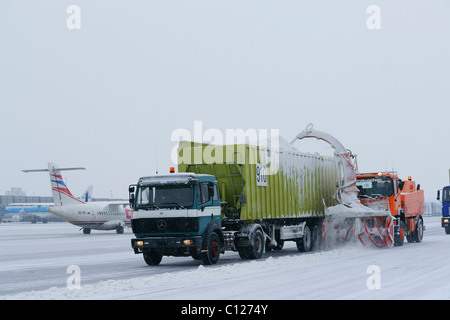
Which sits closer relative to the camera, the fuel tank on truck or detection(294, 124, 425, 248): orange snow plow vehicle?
the fuel tank on truck

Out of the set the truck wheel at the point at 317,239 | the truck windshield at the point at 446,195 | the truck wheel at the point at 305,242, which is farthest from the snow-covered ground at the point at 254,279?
the truck windshield at the point at 446,195

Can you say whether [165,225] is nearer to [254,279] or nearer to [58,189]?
[254,279]

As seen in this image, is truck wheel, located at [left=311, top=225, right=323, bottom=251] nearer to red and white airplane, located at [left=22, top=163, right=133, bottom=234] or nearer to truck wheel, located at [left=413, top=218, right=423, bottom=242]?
truck wheel, located at [left=413, top=218, right=423, bottom=242]

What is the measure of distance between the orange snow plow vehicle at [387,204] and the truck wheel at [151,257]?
30.2 ft

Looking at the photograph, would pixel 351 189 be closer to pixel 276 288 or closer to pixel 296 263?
pixel 296 263

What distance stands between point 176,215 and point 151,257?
220 centimetres

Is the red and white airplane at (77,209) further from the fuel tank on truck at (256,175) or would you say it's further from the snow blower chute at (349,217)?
the fuel tank on truck at (256,175)

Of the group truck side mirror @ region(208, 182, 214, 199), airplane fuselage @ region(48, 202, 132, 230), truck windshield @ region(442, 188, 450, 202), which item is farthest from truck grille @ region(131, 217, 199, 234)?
airplane fuselage @ region(48, 202, 132, 230)

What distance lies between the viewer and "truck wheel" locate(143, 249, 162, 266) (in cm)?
1915

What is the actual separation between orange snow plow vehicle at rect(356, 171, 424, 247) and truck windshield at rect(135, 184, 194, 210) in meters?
9.61

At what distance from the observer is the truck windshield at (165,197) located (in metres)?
18.1

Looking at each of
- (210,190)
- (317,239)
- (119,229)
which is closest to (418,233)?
(317,239)
